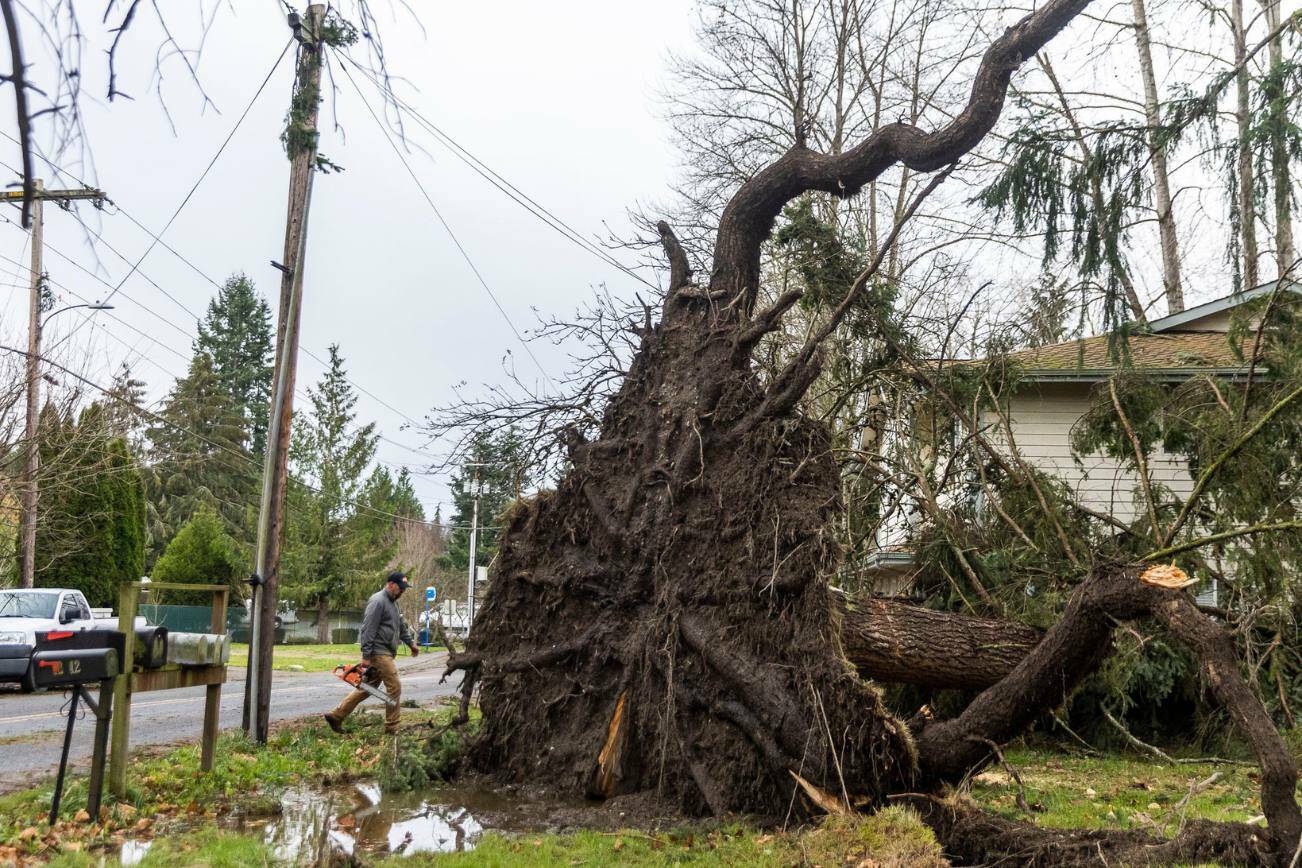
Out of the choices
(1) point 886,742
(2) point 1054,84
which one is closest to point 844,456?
(1) point 886,742

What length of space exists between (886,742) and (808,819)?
71 cm

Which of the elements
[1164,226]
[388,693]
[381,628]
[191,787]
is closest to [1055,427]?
[1164,226]

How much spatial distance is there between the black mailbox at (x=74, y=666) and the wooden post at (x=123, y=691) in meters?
0.25

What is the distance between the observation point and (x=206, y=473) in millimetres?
46500

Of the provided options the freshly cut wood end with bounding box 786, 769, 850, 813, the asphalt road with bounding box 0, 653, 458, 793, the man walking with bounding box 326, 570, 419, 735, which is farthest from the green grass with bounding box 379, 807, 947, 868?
the man walking with bounding box 326, 570, 419, 735

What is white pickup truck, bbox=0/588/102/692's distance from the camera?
48.3 ft

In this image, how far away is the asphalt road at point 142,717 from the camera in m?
8.64

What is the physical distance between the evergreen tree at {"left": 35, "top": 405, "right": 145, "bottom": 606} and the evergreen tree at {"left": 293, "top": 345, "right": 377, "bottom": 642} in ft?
48.8

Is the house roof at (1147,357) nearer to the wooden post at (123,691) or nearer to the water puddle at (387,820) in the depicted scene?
the water puddle at (387,820)

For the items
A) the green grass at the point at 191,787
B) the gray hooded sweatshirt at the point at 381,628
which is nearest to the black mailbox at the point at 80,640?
the green grass at the point at 191,787

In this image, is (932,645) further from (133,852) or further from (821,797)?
(133,852)

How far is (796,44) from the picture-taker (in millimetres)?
20922

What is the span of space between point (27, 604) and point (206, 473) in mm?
32396

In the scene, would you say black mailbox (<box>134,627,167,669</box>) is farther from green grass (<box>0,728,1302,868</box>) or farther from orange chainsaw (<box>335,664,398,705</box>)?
orange chainsaw (<box>335,664,398,705</box>)
